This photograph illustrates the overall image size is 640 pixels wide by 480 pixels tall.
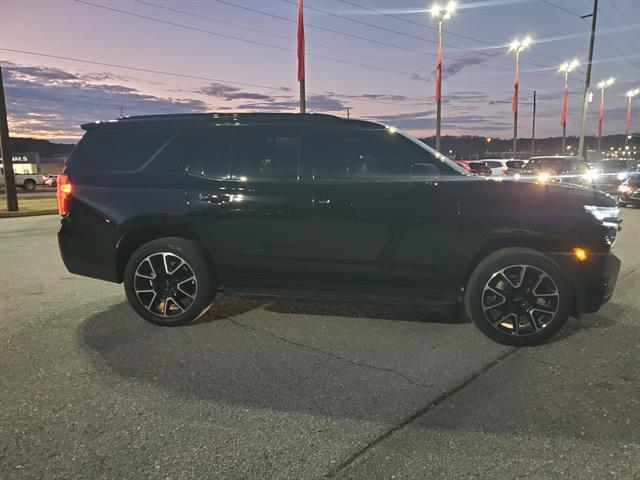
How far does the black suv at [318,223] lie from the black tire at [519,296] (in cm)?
1

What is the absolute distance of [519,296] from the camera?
391cm

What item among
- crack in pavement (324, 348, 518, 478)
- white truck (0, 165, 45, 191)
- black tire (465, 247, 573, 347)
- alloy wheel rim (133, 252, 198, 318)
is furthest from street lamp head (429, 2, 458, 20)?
white truck (0, 165, 45, 191)

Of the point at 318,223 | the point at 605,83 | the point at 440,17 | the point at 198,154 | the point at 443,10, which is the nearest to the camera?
the point at 318,223

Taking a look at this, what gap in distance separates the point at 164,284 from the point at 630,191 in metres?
17.5

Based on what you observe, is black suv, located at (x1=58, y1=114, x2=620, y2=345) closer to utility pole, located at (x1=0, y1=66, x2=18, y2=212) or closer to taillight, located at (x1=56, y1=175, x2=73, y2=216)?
taillight, located at (x1=56, y1=175, x2=73, y2=216)

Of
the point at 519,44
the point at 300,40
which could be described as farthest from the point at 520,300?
the point at 519,44

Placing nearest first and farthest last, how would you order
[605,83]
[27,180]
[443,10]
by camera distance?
[443,10], [27,180], [605,83]

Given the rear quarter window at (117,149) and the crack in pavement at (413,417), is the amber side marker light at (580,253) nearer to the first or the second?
the crack in pavement at (413,417)

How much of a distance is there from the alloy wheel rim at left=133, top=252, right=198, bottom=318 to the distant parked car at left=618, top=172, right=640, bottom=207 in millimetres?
17188

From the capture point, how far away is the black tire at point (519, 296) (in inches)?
152

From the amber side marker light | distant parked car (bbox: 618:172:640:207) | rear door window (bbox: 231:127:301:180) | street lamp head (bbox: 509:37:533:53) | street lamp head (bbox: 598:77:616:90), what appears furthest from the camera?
street lamp head (bbox: 598:77:616:90)

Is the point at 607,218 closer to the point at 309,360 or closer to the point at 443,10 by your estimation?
the point at 309,360

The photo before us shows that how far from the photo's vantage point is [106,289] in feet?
19.1

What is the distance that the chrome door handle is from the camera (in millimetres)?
4195
